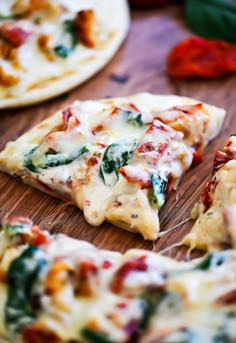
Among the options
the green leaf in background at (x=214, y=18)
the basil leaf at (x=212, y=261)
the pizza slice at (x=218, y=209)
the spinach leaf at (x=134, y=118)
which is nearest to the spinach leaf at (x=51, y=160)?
the spinach leaf at (x=134, y=118)

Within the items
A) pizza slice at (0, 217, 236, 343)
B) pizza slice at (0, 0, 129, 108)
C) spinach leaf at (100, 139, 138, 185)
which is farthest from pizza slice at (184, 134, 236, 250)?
pizza slice at (0, 0, 129, 108)

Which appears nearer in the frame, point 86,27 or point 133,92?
point 133,92

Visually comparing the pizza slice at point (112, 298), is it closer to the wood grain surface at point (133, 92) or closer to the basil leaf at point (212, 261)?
the basil leaf at point (212, 261)

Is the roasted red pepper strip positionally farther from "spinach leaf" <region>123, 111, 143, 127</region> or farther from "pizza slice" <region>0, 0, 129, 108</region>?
"spinach leaf" <region>123, 111, 143, 127</region>

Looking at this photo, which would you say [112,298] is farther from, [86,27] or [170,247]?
[86,27]

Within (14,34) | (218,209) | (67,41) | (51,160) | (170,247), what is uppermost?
(14,34)

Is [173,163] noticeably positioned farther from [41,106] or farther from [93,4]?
[93,4]

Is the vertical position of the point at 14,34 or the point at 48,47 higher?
the point at 14,34

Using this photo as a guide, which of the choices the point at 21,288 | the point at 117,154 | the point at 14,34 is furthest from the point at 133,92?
the point at 21,288
